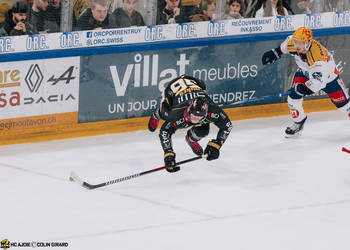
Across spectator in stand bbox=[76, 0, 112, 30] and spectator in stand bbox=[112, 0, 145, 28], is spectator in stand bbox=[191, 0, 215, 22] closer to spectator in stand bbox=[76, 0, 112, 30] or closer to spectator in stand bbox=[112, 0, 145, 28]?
spectator in stand bbox=[112, 0, 145, 28]

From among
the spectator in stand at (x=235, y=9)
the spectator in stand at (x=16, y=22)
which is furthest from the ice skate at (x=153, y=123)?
the spectator in stand at (x=235, y=9)

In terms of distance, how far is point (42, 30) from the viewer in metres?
9.17

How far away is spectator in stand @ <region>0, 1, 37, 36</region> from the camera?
8859mm

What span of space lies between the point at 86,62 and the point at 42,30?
25.1 inches

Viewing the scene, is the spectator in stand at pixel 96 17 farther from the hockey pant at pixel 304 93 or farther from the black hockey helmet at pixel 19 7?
the hockey pant at pixel 304 93

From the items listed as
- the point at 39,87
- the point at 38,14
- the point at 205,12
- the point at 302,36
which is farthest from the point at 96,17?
the point at 302,36

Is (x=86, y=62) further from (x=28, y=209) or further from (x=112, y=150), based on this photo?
(x=28, y=209)

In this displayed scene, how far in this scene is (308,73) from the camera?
9367mm

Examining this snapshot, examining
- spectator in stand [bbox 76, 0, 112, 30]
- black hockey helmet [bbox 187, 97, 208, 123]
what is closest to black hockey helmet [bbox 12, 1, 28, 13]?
spectator in stand [bbox 76, 0, 112, 30]

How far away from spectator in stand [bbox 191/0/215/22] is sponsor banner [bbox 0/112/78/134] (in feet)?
6.89

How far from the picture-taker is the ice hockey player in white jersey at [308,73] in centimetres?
912

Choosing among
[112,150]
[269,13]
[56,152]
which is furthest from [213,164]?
[269,13]

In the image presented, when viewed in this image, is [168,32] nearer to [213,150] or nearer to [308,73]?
[308,73]

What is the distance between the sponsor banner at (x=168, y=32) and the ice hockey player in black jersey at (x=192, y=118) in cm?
144
